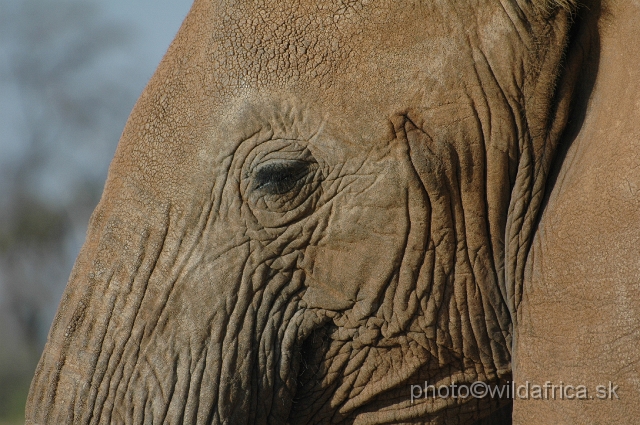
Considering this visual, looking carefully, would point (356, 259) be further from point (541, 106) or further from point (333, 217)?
point (541, 106)

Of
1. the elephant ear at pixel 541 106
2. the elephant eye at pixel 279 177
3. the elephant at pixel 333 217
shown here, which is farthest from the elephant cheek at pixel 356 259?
the elephant ear at pixel 541 106

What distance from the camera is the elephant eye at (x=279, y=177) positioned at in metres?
2.72

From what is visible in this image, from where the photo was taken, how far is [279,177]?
272cm

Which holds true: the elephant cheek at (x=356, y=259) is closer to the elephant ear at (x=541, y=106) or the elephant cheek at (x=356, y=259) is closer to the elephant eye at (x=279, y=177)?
the elephant eye at (x=279, y=177)

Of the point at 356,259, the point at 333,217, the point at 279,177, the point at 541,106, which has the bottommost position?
the point at 356,259

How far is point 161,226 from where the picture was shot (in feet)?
9.08

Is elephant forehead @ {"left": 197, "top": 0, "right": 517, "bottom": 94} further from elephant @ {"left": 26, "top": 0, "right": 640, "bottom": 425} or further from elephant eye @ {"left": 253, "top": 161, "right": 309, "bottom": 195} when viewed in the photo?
elephant eye @ {"left": 253, "top": 161, "right": 309, "bottom": 195}

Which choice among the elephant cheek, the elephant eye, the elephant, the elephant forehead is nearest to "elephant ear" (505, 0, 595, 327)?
the elephant

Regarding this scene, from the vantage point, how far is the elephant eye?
2.72m

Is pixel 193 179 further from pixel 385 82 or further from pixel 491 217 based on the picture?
pixel 491 217

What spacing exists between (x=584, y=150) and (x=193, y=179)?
1.10m

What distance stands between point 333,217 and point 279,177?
0.64 ft

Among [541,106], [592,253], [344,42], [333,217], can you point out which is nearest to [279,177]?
[333,217]

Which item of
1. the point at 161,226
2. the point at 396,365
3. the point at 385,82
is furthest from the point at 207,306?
the point at 385,82
